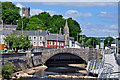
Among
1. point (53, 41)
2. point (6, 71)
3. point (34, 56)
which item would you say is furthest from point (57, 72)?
point (53, 41)

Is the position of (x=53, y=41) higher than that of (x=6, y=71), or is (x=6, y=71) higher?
(x=53, y=41)

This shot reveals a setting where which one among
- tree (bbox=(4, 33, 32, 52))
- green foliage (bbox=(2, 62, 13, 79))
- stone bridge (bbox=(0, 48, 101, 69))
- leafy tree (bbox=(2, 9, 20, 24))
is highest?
leafy tree (bbox=(2, 9, 20, 24))

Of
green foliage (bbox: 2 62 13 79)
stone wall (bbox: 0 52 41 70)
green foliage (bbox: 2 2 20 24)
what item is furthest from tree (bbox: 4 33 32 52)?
green foliage (bbox: 2 2 20 24)

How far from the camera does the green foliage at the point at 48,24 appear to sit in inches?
4966

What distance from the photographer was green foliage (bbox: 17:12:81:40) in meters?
126

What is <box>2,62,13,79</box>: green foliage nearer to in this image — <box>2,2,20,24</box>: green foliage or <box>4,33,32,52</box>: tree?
<box>4,33,32,52</box>: tree

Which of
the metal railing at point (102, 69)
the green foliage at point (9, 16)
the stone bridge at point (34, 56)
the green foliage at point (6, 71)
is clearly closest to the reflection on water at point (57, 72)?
the stone bridge at point (34, 56)

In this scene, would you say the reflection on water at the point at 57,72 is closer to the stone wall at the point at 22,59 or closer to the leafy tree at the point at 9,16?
the stone wall at the point at 22,59

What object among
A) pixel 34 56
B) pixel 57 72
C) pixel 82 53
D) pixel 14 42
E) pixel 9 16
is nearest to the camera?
pixel 57 72

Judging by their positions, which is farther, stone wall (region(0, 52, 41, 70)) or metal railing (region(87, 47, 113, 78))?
stone wall (region(0, 52, 41, 70))

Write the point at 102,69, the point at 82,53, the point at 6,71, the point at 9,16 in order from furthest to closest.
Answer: the point at 9,16
the point at 82,53
the point at 6,71
the point at 102,69

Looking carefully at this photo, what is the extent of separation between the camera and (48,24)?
149 meters

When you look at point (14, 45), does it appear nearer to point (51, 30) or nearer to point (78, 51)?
point (78, 51)

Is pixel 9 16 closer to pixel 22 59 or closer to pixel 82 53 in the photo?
pixel 82 53
